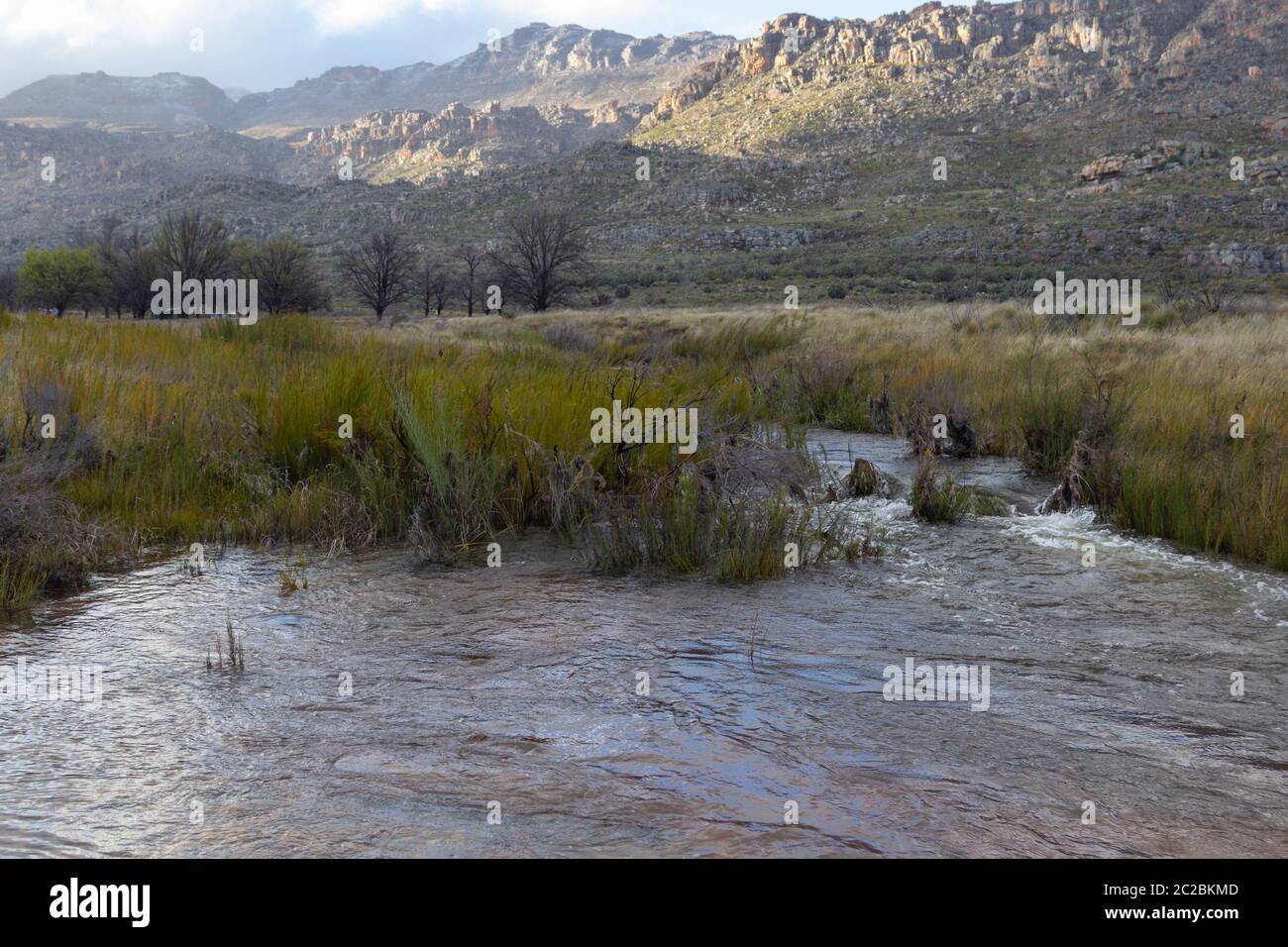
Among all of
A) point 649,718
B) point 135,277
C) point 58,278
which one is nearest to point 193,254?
point 135,277

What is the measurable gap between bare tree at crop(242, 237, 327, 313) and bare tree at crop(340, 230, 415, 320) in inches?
218

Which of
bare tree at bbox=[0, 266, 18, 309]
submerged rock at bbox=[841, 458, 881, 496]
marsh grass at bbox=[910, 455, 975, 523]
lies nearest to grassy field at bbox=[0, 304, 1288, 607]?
submerged rock at bbox=[841, 458, 881, 496]

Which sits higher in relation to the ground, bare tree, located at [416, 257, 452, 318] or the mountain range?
the mountain range

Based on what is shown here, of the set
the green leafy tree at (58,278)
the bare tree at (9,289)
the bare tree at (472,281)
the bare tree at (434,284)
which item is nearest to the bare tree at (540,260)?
the bare tree at (472,281)

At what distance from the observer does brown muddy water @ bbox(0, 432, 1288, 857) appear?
7.94 ft

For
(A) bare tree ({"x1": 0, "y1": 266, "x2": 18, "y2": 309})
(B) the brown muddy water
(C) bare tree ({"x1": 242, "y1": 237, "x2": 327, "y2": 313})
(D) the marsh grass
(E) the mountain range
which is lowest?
(B) the brown muddy water

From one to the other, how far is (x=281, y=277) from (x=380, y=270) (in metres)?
10.5

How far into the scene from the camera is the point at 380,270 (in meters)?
42.5

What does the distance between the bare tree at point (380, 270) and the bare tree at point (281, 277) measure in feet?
18.2

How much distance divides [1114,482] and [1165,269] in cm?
3649

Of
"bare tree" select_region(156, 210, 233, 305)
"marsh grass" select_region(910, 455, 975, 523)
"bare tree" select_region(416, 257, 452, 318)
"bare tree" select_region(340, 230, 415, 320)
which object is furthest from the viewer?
"bare tree" select_region(416, 257, 452, 318)

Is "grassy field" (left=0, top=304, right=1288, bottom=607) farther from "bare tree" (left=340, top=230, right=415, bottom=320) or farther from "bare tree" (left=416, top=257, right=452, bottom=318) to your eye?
"bare tree" (left=416, top=257, right=452, bottom=318)
